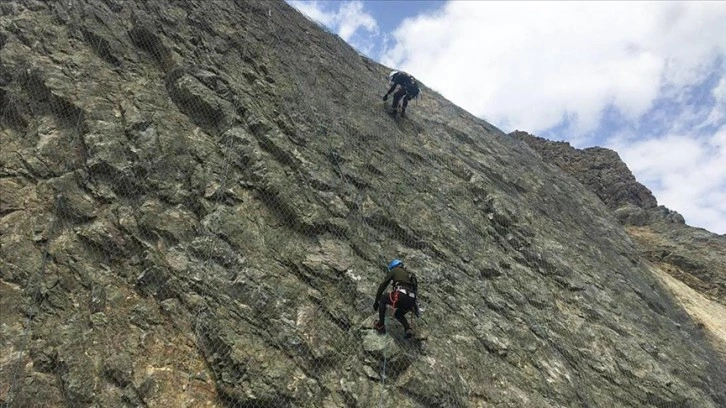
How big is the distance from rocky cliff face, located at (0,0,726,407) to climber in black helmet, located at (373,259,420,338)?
0.28 meters

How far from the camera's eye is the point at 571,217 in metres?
17.4

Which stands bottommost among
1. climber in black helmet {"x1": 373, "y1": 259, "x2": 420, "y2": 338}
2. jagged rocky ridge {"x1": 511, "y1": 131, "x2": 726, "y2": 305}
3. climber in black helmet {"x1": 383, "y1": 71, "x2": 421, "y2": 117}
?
climber in black helmet {"x1": 373, "y1": 259, "x2": 420, "y2": 338}

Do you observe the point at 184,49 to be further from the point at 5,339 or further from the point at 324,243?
the point at 5,339

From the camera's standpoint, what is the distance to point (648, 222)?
24203 millimetres

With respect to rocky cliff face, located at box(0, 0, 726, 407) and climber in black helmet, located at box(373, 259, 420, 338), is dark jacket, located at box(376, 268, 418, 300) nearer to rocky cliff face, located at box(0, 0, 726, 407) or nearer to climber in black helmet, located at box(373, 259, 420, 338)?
climber in black helmet, located at box(373, 259, 420, 338)

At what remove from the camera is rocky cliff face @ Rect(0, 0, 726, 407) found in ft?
22.4

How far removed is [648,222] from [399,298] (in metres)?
20.8

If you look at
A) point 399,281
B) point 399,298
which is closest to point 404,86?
point 399,281

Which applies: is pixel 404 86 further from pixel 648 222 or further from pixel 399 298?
pixel 648 222

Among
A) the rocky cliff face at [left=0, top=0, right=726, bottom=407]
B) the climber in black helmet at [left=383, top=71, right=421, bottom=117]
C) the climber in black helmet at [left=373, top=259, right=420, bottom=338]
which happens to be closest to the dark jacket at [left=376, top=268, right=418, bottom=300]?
the climber in black helmet at [left=373, top=259, right=420, bottom=338]

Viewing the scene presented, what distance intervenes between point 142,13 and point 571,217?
14.5m

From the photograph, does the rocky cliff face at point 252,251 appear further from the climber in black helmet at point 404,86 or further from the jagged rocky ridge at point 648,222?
the jagged rocky ridge at point 648,222

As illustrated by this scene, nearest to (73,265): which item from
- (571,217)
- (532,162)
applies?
(571,217)

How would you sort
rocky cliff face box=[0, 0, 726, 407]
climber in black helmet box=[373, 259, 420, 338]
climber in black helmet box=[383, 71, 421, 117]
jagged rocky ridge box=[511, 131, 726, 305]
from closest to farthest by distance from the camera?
rocky cliff face box=[0, 0, 726, 407] < climber in black helmet box=[373, 259, 420, 338] < climber in black helmet box=[383, 71, 421, 117] < jagged rocky ridge box=[511, 131, 726, 305]
